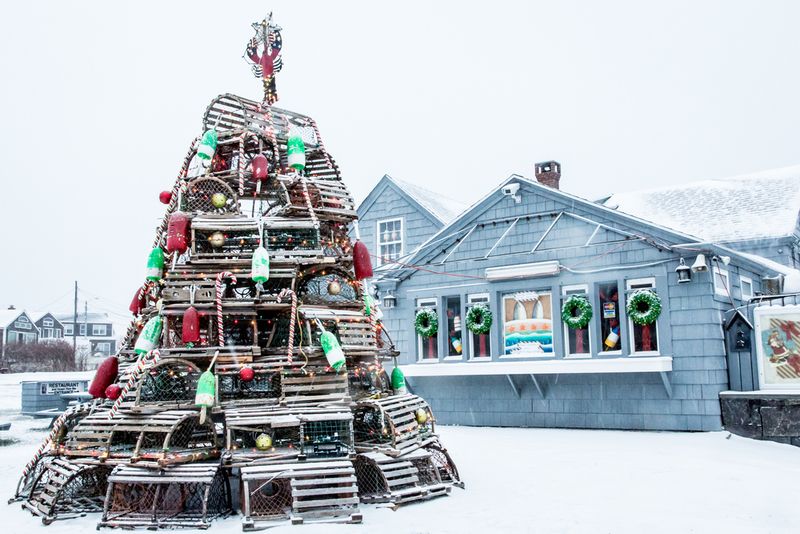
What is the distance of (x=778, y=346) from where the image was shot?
48.5 feet

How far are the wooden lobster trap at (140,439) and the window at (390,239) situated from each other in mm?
14327

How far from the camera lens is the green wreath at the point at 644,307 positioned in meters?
16.5

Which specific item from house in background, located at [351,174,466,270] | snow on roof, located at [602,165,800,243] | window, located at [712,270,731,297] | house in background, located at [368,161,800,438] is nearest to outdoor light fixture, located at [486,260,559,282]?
house in background, located at [368,161,800,438]

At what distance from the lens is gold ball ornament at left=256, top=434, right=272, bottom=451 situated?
9352 millimetres

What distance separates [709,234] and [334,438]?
1511cm

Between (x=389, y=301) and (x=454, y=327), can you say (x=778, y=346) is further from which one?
(x=389, y=301)

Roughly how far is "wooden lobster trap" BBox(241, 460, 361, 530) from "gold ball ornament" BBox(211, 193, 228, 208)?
4.30 meters

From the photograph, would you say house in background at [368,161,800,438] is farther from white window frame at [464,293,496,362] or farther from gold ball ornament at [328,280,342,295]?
gold ball ornament at [328,280,342,295]

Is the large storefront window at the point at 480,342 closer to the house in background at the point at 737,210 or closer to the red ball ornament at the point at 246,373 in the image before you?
the house in background at the point at 737,210

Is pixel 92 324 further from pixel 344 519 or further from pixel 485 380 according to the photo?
pixel 344 519

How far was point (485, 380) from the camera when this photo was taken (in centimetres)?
1964

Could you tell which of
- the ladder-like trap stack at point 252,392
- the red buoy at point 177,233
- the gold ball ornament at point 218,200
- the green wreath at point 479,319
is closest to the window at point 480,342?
the green wreath at point 479,319

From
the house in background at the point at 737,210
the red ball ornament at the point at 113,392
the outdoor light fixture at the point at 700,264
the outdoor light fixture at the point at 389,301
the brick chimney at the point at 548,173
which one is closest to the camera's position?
the red ball ornament at the point at 113,392

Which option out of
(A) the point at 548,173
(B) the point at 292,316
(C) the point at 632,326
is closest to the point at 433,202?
(A) the point at 548,173
